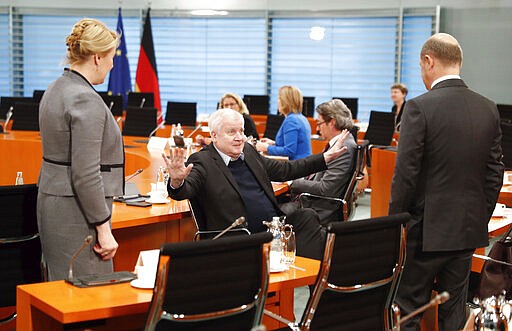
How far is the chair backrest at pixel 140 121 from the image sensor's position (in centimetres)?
876

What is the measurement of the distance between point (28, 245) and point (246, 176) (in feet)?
3.91

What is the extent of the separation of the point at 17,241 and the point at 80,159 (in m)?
0.83

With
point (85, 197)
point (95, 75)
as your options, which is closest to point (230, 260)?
point (85, 197)

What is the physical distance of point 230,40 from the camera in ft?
44.9

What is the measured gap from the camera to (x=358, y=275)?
276 centimetres

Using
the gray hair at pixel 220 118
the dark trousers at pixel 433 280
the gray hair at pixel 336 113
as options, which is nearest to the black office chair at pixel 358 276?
the dark trousers at pixel 433 280

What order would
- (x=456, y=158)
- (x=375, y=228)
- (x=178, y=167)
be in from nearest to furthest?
(x=375, y=228)
(x=456, y=158)
(x=178, y=167)

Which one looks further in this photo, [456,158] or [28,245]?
[28,245]

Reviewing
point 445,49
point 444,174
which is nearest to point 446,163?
point 444,174

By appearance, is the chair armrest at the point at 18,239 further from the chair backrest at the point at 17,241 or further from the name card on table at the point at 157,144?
the name card on table at the point at 157,144

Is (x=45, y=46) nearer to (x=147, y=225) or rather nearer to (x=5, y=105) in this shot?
(x=5, y=105)

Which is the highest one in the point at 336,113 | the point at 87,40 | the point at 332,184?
the point at 87,40

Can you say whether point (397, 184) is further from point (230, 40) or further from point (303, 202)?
point (230, 40)

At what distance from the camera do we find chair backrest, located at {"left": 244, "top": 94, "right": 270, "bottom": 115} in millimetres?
11906
